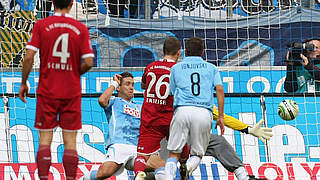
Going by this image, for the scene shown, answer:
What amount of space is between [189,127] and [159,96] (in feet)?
2.31

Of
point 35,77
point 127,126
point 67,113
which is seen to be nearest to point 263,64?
point 35,77

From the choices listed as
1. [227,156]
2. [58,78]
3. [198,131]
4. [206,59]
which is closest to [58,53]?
[58,78]

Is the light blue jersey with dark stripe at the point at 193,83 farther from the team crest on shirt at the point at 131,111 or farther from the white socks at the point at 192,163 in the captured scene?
the team crest on shirt at the point at 131,111

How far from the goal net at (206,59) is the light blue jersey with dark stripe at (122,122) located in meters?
1.46

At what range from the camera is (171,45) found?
277 inches

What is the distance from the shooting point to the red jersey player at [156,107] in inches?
276

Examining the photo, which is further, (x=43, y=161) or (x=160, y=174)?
(x=160, y=174)

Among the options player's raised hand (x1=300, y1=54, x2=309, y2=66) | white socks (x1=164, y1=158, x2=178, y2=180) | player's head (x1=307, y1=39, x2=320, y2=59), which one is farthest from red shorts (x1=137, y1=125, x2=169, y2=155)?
player's head (x1=307, y1=39, x2=320, y2=59)

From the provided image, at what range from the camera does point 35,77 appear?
10.9 meters

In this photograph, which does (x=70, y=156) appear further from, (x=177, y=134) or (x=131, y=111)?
(x=131, y=111)

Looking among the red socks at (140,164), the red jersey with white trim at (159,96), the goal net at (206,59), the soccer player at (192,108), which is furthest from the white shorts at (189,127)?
the goal net at (206,59)

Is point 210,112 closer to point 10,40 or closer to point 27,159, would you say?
point 27,159

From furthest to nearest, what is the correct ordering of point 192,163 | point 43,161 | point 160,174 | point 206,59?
point 206,59
point 160,174
point 192,163
point 43,161

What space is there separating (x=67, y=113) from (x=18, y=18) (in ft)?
23.7
